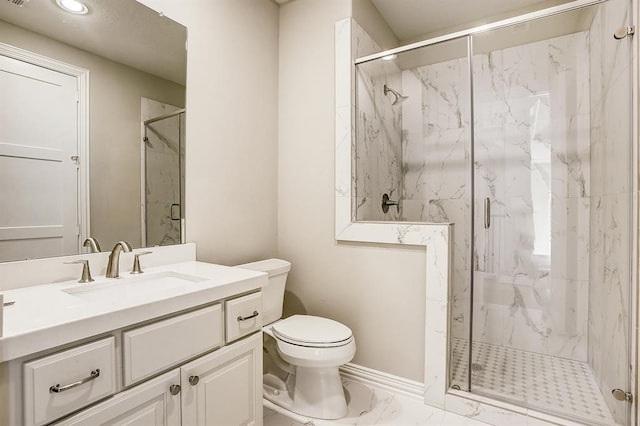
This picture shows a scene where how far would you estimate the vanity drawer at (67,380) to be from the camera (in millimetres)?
827

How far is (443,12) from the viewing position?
256 cm

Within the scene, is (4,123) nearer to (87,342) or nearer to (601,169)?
(87,342)

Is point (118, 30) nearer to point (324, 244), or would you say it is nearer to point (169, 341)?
point (169, 341)

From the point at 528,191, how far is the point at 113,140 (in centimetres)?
247

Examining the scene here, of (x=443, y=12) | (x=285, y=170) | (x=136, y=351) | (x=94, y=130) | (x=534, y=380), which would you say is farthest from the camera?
(x=443, y=12)


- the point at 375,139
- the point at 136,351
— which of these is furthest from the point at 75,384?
the point at 375,139

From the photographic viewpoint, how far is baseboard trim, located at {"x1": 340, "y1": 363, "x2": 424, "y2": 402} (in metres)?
1.95

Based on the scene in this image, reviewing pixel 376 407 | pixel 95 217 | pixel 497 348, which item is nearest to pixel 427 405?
pixel 376 407

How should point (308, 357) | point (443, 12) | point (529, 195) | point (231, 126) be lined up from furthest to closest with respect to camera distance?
point (443, 12), point (529, 195), point (231, 126), point (308, 357)

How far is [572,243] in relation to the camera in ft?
6.82

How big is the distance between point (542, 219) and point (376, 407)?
158cm

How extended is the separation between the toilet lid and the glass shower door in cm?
84

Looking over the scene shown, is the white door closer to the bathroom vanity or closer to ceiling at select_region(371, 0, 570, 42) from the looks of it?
the bathroom vanity

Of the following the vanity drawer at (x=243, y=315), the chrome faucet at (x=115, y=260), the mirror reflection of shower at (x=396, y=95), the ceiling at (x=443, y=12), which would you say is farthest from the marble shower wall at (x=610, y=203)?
the chrome faucet at (x=115, y=260)
